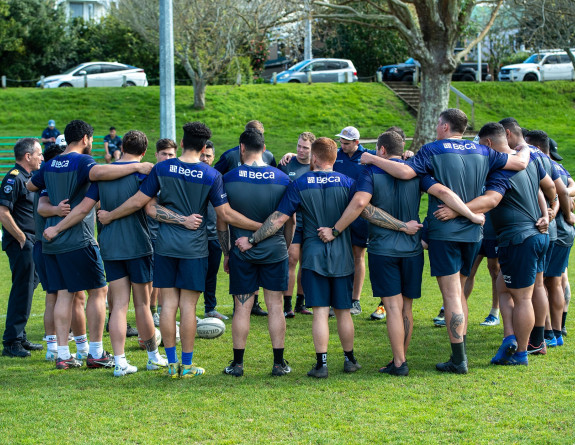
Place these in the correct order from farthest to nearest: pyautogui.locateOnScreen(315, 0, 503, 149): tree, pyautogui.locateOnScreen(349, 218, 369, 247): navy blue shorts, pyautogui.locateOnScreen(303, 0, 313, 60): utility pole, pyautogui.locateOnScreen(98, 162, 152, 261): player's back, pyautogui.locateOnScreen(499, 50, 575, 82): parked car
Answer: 1. pyautogui.locateOnScreen(499, 50, 575, 82): parked car
2. pyautogui.locateOnScreen(303, 0, 313, 60): utility pole
3. pyautogui.locateOnScreen(315, 0, 503, 149): tree
4. pyautogui.locateOnScreen(349, 218, 369, 247): navy blue shorts
5. pyautogui.locateOnScreen(98, 162, 152, 261): player's back

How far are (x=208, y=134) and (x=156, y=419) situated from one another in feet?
8.55

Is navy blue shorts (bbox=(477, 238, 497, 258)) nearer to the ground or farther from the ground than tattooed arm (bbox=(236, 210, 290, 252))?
nearer to the ground

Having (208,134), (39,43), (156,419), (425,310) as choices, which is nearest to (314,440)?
(156,419)

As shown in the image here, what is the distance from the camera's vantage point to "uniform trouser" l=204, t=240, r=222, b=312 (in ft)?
28.9

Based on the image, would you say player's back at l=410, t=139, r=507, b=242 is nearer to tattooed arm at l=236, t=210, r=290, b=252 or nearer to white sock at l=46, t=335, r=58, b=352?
tattooed arm at l=236, t=210, r=290, b=252

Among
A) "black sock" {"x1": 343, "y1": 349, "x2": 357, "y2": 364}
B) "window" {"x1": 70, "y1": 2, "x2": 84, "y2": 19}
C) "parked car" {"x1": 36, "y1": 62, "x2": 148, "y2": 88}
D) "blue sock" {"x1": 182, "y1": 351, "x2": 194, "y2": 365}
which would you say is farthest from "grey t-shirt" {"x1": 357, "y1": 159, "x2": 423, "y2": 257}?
"window" {"x1": 70, "y1": 2, "x2": 84, "y2": 19}

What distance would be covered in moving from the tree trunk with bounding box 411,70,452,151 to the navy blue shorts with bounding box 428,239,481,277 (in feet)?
53.0

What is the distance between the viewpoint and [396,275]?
21.1 feet

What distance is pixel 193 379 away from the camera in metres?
6.36

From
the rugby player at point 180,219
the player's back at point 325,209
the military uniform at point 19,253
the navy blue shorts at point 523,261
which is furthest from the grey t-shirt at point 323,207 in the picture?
the military uniform at point 19,253

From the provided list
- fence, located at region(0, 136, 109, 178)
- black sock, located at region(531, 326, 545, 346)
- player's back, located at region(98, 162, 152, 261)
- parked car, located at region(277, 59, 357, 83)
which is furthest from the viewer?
parked car, located at region(277, 59, 357, 83)

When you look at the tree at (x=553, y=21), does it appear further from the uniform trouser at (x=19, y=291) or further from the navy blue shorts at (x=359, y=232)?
the uniform trouser at (x=19, y=291)

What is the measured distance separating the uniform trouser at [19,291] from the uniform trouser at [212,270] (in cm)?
218

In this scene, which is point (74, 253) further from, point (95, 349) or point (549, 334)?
point (549, 334)
